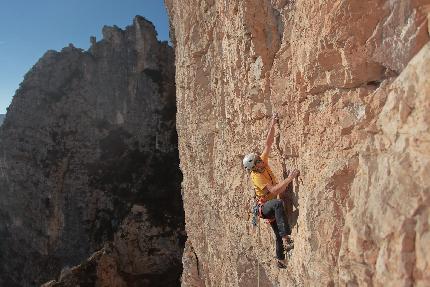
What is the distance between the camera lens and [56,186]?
52000mm

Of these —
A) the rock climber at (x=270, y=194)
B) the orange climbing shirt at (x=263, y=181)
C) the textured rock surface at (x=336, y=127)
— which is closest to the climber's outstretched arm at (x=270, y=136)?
the rock climber at (x=270, y=194)

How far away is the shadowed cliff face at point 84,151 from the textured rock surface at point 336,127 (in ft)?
122

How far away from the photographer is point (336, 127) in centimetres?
536

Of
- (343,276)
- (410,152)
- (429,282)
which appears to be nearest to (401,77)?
(410,152)

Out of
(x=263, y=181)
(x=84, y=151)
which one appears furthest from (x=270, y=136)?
(x=84, y=151)

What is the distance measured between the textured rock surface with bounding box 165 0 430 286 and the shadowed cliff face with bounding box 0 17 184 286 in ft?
122

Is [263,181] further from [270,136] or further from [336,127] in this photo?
[336,127]

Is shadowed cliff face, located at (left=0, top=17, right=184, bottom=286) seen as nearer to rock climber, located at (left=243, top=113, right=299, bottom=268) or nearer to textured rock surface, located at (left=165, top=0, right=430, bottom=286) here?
textured rock surface, located at (left=165, top=0, right=430, bottom=286)

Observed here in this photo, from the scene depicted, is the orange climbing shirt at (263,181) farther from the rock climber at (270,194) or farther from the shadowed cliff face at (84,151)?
the shadowed cliff face at (84,151)

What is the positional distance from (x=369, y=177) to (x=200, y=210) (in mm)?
10481

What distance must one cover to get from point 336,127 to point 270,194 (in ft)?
6.50

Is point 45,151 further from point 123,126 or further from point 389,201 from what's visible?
point 389,201

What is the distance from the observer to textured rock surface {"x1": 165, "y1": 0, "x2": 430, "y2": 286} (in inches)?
151

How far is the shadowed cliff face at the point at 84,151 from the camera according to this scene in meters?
49.6
